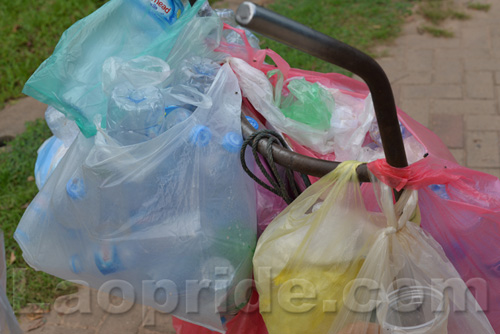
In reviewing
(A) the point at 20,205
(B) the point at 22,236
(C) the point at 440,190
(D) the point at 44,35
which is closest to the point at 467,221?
(C) the point at 440,190

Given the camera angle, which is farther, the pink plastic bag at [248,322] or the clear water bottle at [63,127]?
the clear water bottle at [63,127]

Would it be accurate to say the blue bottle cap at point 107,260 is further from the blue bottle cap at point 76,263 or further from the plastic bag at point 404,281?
the plastic bag at point 404,281

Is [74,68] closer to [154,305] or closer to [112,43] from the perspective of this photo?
[112,43]

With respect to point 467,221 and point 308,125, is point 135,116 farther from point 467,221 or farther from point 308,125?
point 467,221

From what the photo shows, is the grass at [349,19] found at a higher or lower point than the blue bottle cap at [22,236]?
lower

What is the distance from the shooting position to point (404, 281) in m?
1.33

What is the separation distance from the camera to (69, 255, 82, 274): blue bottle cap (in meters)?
1.62

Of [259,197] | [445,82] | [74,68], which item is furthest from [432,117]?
[74,68]

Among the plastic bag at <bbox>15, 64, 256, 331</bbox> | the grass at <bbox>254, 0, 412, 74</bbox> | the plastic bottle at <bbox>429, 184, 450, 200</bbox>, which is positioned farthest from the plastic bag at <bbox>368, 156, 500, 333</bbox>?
the grass at <bbox>254, 0, 412, 74</bbox>

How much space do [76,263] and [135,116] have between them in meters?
0.44

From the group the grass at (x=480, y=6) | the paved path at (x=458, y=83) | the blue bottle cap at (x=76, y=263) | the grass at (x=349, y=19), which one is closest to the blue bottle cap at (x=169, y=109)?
the blue bottle cap at (x=76, y=263)

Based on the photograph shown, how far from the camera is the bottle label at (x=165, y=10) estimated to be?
1734 mm

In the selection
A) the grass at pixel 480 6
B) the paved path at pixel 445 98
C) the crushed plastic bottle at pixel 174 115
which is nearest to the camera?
the crushed plastic bottle at pixel 174 115

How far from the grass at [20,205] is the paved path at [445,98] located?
10cm
